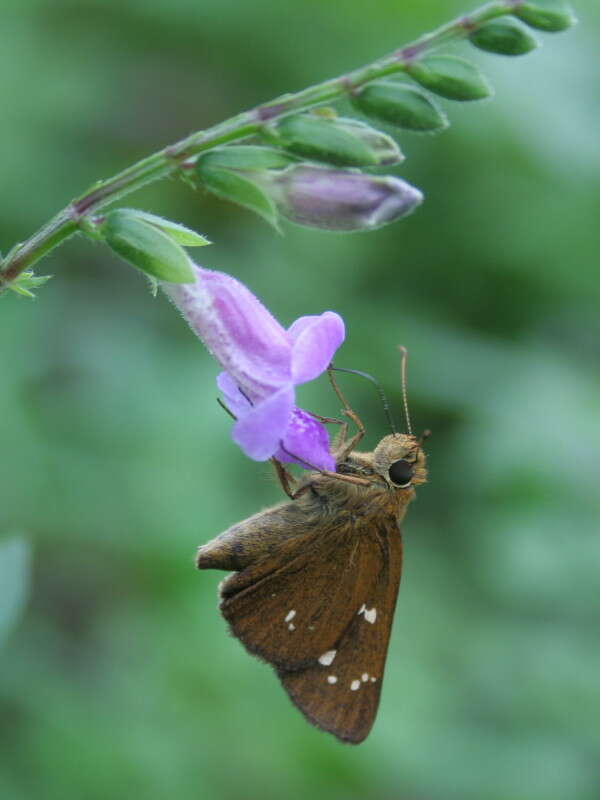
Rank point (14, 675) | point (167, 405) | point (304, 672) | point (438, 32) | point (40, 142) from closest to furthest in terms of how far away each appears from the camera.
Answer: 1. point (438, 32)
2. point (304, 672)
3. point (14, 675)
4. point (167, 405)
5. point (40, 142)

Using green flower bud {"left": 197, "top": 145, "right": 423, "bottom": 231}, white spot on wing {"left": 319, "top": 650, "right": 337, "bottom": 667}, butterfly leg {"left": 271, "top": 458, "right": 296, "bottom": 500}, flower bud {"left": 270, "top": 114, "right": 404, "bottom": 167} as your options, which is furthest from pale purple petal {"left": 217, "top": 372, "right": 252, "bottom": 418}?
white spot on wing {"left": 319, "top": 650, "right": 337, "bottom": 667}

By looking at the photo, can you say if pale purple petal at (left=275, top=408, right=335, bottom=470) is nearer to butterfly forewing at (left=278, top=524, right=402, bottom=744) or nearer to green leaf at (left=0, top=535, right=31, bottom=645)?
butterfly forewing at (left=278, top=524, right=402, bottom=744)

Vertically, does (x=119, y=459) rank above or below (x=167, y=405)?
below

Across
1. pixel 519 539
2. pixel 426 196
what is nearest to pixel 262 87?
pixel 426 196

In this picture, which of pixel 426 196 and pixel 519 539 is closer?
pixel 519 539

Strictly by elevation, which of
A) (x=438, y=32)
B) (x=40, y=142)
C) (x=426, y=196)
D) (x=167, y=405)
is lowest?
(x=167, y=405)

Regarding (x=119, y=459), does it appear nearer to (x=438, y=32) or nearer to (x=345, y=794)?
(x=345, y=794)

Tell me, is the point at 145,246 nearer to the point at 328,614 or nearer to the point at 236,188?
the point at 236,188

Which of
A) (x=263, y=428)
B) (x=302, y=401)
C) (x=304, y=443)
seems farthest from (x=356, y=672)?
(x=302, y=401)
